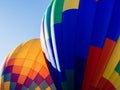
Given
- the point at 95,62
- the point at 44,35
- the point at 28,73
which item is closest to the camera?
the point at 95,62

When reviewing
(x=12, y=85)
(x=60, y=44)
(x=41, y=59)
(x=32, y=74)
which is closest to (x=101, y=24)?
(x=60, y=44)

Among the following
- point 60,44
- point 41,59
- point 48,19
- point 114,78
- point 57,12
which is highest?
point 57,12

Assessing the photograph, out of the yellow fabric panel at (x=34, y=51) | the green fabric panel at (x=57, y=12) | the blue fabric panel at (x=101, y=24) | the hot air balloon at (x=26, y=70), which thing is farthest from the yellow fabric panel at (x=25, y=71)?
the blue fabric panel at (x=101, y=24)

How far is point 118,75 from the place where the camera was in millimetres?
9117

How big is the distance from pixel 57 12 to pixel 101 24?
40.7 inches

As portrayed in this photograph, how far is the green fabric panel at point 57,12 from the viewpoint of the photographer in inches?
369

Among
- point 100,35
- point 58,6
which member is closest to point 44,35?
point 58,6

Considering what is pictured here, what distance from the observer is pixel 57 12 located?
9.44 m

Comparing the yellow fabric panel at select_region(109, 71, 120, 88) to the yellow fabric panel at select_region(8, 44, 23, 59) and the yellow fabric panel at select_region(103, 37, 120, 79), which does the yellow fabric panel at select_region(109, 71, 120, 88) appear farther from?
the yellow fabric panel at select_region(8, 44, 23, 59)

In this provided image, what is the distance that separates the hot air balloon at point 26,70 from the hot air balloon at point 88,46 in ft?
4.91

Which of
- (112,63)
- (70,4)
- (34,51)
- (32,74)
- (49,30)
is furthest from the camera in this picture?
(34,51)

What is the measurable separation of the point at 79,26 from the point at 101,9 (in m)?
0.57

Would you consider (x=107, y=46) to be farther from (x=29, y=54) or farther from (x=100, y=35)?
(x=29, y=54)

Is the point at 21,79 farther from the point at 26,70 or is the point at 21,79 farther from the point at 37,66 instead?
the point at 37,66
